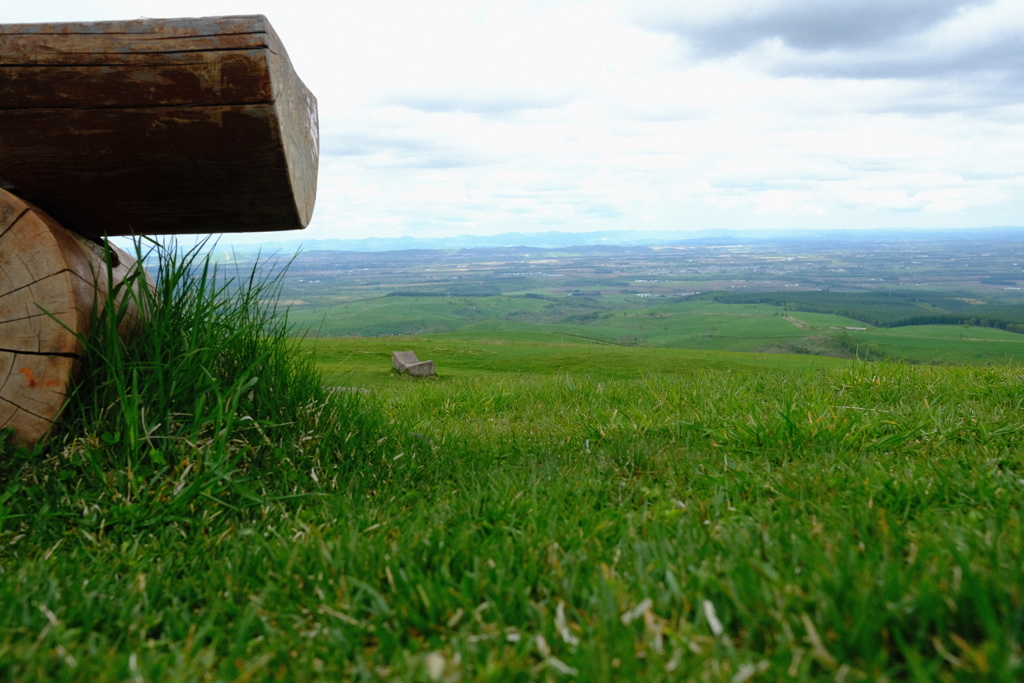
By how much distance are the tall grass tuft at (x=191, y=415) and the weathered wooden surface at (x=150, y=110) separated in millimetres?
693

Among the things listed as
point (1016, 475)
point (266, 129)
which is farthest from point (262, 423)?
point (1016, 475)

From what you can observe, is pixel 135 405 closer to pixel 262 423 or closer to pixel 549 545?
pixel 262 423

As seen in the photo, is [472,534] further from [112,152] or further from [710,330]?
[710,330]

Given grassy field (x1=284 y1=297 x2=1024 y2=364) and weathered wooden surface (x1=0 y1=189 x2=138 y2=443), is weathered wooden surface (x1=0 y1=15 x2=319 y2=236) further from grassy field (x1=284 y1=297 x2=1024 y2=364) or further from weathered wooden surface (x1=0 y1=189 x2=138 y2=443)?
grassy field (x1=284 y1=297 x2=1024 y2=364)

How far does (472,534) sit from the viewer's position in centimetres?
319

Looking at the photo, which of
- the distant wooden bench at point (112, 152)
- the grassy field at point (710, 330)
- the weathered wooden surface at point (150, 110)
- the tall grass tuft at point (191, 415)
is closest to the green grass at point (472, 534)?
the tall grass tuft at point (191, 415)

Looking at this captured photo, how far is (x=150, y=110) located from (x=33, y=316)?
1508 millimetres

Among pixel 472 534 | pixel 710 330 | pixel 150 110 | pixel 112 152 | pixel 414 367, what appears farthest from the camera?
pixel 710 330

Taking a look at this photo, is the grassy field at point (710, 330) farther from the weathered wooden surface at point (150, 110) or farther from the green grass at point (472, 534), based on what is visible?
the weathered wooden surface at point (150, 110)

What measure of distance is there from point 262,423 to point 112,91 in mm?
2166

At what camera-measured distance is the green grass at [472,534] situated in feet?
7.14

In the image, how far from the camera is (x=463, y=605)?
8.43 feet

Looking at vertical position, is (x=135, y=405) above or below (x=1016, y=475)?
above

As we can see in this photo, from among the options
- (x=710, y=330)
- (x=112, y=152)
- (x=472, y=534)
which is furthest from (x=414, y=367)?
(x=710, y=330)
